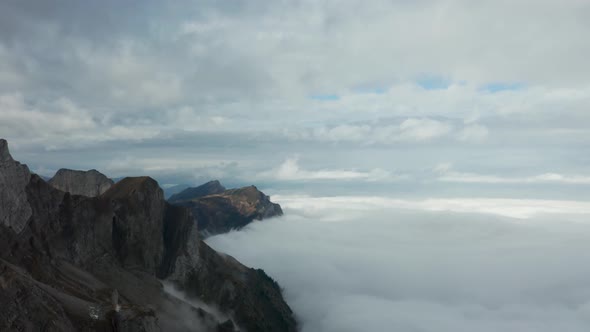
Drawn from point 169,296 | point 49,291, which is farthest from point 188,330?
point 49,291

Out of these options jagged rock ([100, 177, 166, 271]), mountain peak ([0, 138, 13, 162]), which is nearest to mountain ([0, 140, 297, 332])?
mountain peak ([0, 138, 13, 162])

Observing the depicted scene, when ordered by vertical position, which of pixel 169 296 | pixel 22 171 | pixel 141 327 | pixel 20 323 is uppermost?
pixel 22 171

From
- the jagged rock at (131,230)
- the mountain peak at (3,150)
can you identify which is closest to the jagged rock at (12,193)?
the mountain peak at (3,150)

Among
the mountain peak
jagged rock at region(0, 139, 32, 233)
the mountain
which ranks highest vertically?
the mountain peak

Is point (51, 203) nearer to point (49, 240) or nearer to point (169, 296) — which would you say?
point (49, 240)

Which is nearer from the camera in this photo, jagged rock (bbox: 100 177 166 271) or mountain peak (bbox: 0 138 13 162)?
mountain peak (bbox: 0 138 13 162)

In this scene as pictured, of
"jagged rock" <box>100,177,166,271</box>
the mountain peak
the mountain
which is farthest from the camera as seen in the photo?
"jagged rock" <box>100,177,166,271</box>

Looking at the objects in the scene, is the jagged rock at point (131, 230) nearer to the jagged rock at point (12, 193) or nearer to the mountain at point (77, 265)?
the mountain at point (77, 265)

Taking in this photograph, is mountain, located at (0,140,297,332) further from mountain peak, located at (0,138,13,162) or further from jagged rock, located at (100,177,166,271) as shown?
jagged rock, located at (100,177,166,271)

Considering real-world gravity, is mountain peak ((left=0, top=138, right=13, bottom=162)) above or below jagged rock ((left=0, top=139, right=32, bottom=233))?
above
